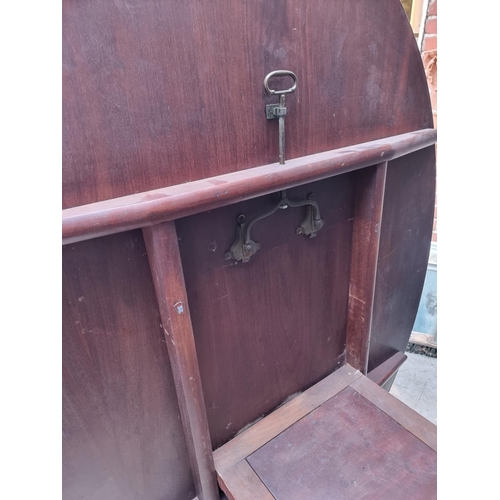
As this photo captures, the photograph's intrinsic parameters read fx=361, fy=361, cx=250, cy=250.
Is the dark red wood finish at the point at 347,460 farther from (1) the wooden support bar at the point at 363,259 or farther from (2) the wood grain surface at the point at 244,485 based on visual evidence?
(1) the wooden support bar at the point at 363,259

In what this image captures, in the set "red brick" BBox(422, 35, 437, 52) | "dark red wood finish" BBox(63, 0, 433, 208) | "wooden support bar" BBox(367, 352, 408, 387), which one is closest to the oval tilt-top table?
"dark red wood finish" BBox(63, 0, 433, 208)

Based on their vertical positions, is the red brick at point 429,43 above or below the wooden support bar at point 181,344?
above

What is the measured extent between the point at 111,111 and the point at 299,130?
0.31m

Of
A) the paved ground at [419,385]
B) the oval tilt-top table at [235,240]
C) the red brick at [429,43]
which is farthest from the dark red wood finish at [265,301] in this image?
the red brick at [429,43]

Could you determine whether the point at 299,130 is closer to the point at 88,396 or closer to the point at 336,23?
the point at 336,23

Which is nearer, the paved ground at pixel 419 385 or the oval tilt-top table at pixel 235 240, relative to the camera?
the oval tilt-top table at pixel 235 240

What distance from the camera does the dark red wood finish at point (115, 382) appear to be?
1.69 ft

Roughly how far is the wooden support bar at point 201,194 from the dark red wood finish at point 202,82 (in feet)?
0.09

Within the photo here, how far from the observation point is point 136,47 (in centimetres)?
44

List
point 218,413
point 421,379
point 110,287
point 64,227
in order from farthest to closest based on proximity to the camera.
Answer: point 421,379 < point 218,413 < point 110,287 < point 64,227

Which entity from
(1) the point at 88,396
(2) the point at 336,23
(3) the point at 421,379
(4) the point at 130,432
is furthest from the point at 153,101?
(3) the point at 421,379

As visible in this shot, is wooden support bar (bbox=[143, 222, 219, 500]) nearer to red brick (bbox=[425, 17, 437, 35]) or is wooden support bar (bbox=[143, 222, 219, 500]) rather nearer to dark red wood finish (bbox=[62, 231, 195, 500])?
dark red wood finish (bbox=[62, 231, 195, 500])

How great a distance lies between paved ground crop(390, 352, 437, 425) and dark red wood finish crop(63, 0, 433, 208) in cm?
125

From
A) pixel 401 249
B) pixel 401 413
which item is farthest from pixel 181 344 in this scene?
pixel 401 249
